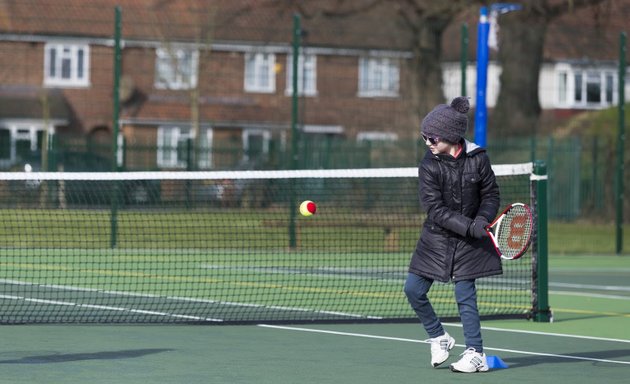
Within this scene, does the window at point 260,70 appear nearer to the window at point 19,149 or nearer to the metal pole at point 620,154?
the window at point 19,149

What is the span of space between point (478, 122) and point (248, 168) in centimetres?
721

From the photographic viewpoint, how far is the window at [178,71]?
37281 mm

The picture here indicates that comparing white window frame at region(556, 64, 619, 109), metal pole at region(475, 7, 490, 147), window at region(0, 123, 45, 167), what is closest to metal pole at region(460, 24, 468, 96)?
metal pole at region(475, 7, 490, 147)

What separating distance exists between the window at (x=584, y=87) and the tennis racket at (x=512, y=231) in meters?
17.9

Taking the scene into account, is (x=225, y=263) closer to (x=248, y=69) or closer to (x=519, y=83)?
(x=248, y=69)

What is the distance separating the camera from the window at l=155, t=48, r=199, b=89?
37.3 meters

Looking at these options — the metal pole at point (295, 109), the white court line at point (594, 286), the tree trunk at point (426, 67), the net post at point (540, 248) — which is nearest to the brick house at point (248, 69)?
the tree trunk at point (426, 67)

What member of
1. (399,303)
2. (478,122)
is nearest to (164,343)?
(399,303)

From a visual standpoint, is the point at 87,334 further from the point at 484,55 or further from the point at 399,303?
the point at 484,55

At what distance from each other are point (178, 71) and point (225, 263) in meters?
20.5

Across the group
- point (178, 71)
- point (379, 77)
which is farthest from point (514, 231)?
point (178, 71)

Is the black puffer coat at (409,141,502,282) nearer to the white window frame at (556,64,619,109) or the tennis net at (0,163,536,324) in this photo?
the tennis net at (0,163,536,324)

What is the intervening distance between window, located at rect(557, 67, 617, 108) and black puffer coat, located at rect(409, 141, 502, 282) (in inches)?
709

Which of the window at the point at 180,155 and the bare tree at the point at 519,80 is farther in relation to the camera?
the bare tree at the point at 519,80
